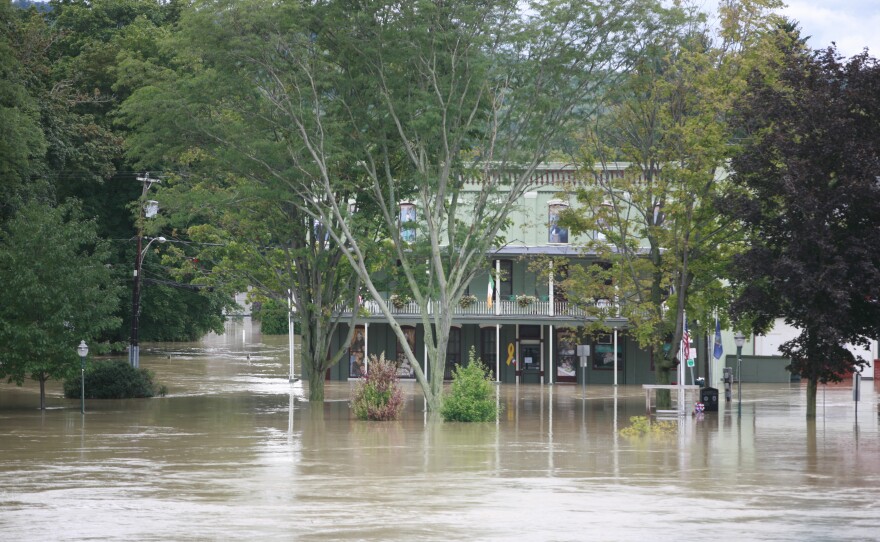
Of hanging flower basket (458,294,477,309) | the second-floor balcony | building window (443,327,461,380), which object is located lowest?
building window (443,327,461,380)

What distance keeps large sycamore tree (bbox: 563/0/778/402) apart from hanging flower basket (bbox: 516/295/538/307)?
18.3m

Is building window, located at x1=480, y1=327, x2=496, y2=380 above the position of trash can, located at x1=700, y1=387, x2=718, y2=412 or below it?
above

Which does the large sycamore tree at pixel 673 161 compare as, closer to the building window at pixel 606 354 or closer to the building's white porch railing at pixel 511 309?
the building's white porch railing at pixel 511 309

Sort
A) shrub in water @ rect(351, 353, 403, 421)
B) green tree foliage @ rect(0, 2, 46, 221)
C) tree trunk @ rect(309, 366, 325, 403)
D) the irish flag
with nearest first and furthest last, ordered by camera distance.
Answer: shrub in water @ rect(351, 353, 403, 421)
green tree foliage @ rect(0, 2, 46, 221)
tree trunk @ rect(309, 366, 325, 403)
the irish flag

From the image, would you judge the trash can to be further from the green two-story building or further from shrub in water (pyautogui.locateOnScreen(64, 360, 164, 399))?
shrub in water (pyautogui.locateOnScreen(64, 360, 164, 399))

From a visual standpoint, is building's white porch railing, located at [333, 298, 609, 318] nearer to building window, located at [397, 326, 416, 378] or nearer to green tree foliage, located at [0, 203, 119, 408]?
building window, located at [397, 326, 416, 378]

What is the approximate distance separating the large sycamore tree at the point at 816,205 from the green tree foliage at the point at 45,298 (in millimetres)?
22204

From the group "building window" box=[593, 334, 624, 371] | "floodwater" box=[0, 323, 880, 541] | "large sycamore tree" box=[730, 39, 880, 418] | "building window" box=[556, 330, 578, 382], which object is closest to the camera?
"floodwater" box=[0, 323, 880, 541]

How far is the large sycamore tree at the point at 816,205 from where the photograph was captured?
34.0 metres

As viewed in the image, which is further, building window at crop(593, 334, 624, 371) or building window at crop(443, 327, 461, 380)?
building window at crop(443, 327, 461, 380)

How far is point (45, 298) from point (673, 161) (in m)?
21.7

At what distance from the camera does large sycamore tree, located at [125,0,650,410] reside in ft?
117

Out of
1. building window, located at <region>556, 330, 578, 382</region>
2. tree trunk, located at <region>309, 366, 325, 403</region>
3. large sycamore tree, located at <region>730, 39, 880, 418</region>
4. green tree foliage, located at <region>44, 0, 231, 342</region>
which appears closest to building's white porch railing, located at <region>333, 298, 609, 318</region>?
building window, located at <region>556, 330, 578, 382</region>

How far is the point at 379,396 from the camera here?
3575 cm
